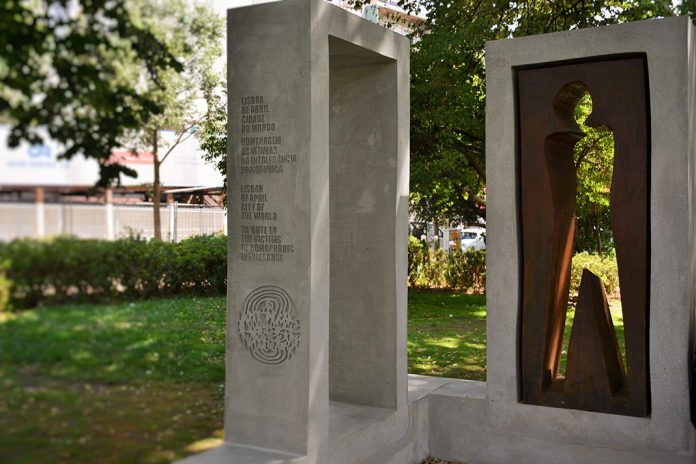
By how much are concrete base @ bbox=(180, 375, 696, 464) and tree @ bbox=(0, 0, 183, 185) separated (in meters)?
2.03

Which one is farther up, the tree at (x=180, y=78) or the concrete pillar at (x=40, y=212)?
the tree at (x=180, y=78)

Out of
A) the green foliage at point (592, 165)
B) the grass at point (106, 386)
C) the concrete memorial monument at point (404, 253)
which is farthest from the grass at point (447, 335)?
the grass at point (106, 386)

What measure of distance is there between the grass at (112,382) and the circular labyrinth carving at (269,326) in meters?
0.41

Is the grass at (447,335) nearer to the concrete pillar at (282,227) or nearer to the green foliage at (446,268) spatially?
the green foliage at (446,268)

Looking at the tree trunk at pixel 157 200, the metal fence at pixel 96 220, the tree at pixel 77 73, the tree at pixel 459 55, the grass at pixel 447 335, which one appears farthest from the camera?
the tree at pixel 459 55

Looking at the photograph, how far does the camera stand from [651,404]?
5.19 metres

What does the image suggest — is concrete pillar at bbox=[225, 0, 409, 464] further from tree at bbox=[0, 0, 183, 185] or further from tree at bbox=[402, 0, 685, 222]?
tree at bbox=[402, 0, 685, 222]

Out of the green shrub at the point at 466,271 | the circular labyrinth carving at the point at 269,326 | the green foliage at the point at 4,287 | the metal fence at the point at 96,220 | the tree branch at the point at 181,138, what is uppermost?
the tree branch at the point at 181,138

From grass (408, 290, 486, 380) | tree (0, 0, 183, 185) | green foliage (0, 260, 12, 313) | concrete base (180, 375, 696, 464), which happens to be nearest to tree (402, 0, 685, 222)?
grass (408, 290, 486, 380)

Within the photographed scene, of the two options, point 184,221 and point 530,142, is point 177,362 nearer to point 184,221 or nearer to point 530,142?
point 184,221

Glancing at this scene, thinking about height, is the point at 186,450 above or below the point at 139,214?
below

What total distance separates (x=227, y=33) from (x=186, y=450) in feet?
8.24

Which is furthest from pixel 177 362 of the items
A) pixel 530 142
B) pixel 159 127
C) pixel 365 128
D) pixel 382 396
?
pixel 530 142

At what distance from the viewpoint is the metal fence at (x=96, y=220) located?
3.52m
